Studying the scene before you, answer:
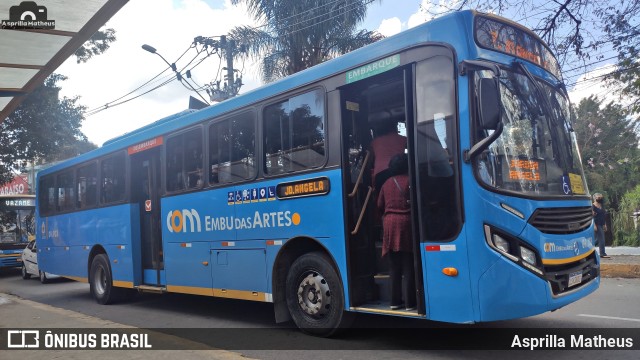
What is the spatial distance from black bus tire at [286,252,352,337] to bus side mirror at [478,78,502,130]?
239cm

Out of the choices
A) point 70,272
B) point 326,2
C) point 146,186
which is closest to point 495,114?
point 146,186

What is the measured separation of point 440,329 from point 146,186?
6.09m

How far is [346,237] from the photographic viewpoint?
5879 mm

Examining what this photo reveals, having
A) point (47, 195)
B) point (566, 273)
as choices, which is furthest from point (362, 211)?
point (47, 195)

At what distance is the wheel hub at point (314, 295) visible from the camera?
616cm

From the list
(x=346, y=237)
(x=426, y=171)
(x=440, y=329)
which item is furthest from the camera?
(x=440, y=329)

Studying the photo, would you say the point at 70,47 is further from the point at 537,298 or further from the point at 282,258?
the point at 537,298

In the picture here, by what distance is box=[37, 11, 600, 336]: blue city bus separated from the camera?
476cm

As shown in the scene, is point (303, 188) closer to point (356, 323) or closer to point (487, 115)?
point (356, 323)

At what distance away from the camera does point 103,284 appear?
11141 mm

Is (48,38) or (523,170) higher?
(48,38)

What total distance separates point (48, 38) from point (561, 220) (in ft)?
20.3

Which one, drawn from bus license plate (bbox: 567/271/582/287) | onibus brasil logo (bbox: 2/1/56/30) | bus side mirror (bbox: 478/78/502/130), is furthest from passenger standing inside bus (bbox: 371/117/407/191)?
onibus brasil logo (bbox: 2/1/56/30)

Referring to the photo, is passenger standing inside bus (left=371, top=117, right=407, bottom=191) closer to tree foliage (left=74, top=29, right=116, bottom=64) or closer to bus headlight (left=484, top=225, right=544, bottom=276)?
bus headlight (left=484, top=225, right=544, bottom=276)
